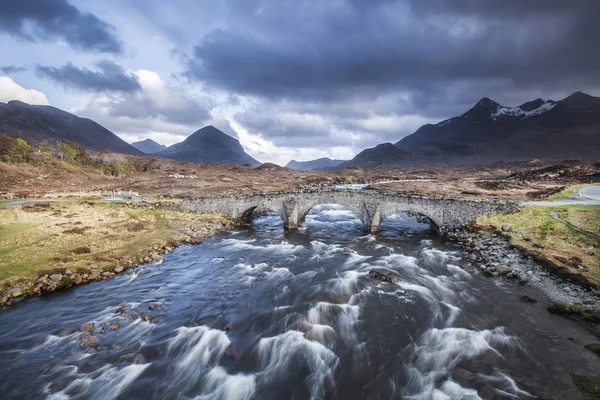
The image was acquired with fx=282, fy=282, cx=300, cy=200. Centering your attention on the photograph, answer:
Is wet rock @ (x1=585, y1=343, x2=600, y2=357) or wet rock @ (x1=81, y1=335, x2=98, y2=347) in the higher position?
wet rock @ (x1=585, y1=343, x2=600, y2=357)

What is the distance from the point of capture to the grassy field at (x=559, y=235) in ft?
63.0

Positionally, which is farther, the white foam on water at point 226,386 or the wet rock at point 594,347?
the wet rock at point 594,347

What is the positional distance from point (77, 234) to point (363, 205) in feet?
99.5

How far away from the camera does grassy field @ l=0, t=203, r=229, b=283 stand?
2123 cm

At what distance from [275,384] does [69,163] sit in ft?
318

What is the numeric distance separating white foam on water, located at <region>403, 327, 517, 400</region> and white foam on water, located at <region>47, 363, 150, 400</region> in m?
11.4

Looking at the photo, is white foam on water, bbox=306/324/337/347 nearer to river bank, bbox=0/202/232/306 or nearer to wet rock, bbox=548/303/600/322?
wet rock, bbox=548/303/600/322

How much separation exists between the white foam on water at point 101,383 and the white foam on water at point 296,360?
5498 mm

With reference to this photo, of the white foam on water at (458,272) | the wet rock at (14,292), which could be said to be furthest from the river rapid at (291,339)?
the wet rock at (14,292)

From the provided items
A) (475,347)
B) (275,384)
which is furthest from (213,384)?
(475,347)

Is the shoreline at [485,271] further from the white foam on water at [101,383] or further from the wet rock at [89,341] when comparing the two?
the white foam on water at [101,383]

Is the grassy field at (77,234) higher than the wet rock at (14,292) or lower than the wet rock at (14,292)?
higher

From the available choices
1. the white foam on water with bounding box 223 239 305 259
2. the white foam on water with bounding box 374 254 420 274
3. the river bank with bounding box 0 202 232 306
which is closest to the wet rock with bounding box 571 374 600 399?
the white foam on water with bounding box 374 254 420 274

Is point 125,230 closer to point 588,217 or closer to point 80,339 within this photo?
point 80,339
